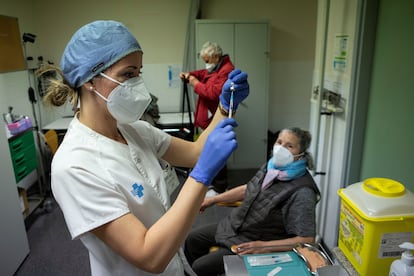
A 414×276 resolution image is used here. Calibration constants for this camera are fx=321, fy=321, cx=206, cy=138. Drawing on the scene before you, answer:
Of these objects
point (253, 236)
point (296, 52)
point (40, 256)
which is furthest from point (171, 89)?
point (253, 236)

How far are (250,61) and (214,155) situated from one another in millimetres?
2913

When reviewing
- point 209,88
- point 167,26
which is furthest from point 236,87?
point 167,26

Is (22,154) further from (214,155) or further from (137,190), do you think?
(214,155)

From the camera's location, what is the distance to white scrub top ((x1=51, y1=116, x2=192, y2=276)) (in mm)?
806

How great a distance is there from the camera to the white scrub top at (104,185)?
81 cm

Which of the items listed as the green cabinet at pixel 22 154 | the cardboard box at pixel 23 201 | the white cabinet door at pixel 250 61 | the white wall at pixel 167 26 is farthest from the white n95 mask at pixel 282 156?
the white wall at pixel 167 26

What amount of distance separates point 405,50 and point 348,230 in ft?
3.48

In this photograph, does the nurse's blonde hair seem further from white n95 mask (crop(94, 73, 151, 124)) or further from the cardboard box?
the cardboard box

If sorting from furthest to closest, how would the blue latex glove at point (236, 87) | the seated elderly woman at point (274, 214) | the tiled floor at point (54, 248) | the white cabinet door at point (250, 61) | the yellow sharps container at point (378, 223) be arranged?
the white cabinet door at point (250, 61), the tiled floor at point (54, 248), the seated elderly woman at point (274, 214), the blue latex glove at point (236, 87), the yellow sharps container at point (378, 223)

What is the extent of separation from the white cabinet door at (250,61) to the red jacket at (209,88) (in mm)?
430

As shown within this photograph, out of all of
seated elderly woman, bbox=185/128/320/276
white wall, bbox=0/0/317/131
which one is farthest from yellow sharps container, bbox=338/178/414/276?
white wall, bbox=0/0/317/131

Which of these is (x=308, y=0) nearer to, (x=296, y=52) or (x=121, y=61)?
(x=296, y=52)

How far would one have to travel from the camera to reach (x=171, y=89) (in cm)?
414

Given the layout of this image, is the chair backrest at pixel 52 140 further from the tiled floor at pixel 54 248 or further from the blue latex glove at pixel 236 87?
Answer: the blue latex glove at pixel 236 87
